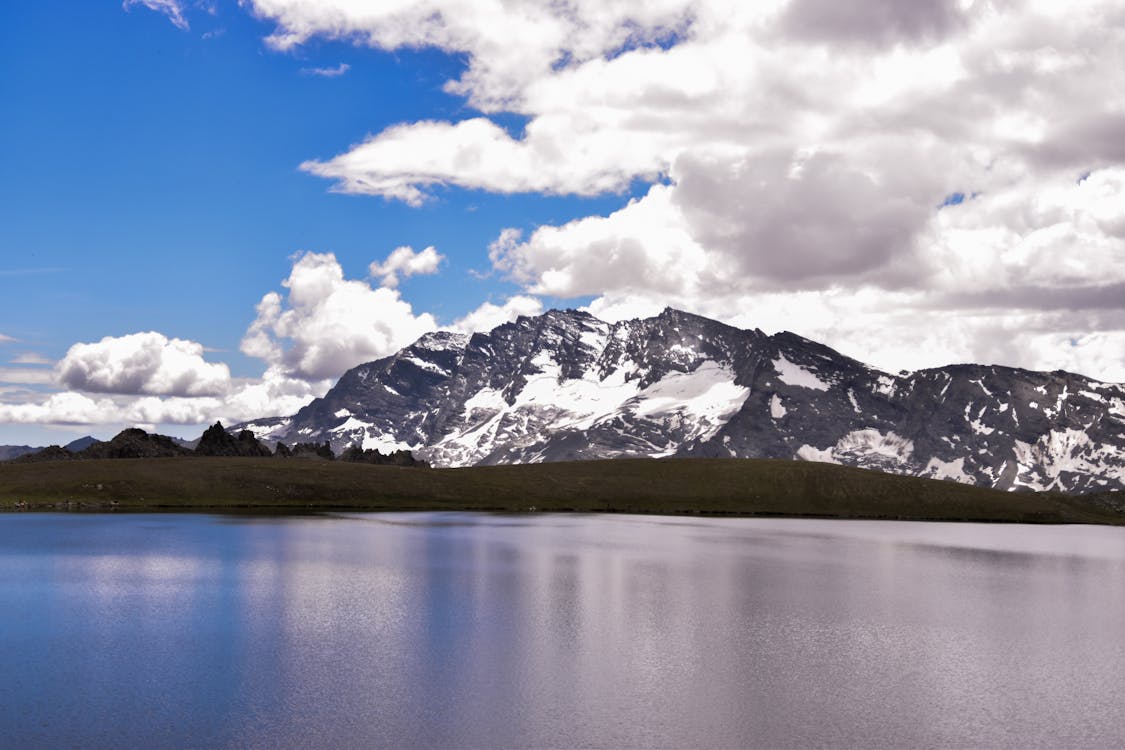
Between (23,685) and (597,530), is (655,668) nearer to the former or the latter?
(23,685)

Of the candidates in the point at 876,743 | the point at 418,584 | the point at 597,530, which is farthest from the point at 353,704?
the point at 597,530

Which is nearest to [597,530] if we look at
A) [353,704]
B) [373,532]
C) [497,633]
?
[373,532]

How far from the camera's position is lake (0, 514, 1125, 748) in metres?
40.2

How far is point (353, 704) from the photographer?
42969 millimetres

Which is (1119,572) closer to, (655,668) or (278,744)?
(655,668)

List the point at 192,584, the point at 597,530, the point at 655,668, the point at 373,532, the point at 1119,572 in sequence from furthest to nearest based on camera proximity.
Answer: the point at 597,530
the point at 373,532
the point at 1119,572
the point at 192,584
the point at 655,668

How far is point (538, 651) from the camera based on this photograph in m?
55.2

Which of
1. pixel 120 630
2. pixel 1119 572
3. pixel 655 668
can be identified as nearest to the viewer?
pixel 655 668

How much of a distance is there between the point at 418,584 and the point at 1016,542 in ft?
429

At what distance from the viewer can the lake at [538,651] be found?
4019 centimetres

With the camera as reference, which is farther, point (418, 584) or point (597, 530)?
point (597, 530)

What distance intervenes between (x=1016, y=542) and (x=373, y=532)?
112494 mm

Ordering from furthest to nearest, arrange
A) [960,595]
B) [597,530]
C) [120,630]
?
[597,530]
[960,595]
[120,630]

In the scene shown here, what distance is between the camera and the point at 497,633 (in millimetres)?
60344
